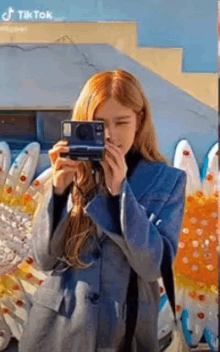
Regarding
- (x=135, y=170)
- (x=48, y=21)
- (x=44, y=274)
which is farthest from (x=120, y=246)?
(x=48, y=21)

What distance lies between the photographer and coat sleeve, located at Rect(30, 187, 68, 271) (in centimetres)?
179

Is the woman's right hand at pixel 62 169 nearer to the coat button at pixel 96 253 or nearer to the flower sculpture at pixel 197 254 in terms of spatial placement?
the coat button at pixel 96 253

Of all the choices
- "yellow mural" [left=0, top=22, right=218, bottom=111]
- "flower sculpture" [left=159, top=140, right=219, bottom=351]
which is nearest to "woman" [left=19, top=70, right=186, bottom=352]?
"yellow mural" [left=0, top=22, right=218, bottom=111]

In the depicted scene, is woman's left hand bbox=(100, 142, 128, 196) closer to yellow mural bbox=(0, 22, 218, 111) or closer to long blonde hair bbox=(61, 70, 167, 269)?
long blonde hair bbox=(61, 70, 167, 269)

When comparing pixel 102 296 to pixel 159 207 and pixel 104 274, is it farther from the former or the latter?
pixel 159 207

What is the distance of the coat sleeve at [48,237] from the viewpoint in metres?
1.79

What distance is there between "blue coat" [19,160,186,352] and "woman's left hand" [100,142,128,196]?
38mm

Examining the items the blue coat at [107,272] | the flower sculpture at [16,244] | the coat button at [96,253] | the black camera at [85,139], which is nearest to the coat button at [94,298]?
the blue coat at [107,272]

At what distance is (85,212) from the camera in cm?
181

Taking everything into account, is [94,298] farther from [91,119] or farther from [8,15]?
[8,15]

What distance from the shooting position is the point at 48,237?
5.86 ft

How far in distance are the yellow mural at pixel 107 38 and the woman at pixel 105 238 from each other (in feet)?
0.82

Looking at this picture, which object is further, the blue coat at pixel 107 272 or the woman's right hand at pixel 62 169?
the woman's right hand at pixel 62 169

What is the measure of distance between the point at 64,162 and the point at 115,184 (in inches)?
7.5
